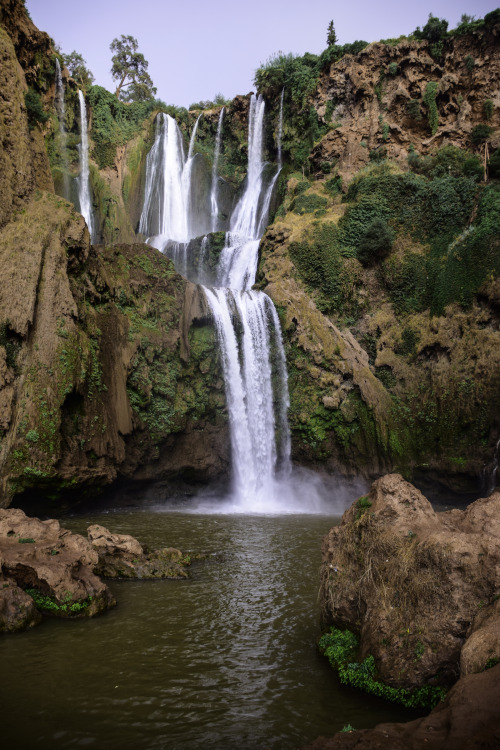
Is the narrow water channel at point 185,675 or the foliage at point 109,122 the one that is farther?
the foliage at point 109,122

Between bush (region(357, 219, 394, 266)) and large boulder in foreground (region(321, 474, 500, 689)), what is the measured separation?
59.5ft

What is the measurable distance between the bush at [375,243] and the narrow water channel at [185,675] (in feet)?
56.9

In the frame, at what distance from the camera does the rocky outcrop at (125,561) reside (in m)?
9.32

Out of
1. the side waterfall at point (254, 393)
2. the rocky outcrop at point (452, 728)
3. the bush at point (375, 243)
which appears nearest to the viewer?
the rocky outcrop at point (452, 728)

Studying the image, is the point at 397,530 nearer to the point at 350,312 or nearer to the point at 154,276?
the point at 154,276

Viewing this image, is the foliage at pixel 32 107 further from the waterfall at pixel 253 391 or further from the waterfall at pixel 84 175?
the waterfall at pixel 253 391

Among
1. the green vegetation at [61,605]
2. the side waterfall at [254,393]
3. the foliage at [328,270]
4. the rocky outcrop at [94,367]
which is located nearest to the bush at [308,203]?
the foliage at [328,270]

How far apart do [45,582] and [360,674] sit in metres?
4.83

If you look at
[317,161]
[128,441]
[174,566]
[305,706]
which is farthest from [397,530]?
[317,161]

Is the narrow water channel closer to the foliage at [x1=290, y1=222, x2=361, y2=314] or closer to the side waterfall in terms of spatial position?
the side waterfall

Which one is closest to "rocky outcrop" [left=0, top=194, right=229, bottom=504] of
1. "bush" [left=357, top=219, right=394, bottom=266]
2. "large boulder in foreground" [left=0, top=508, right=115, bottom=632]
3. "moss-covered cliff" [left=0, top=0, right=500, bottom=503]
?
"moss-covered cliff" [left=0, top=0, right=500, bottom=503]

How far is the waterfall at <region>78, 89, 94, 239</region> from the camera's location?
102 ft

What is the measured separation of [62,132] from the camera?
31.5 meters

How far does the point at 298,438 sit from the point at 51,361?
10.3m
